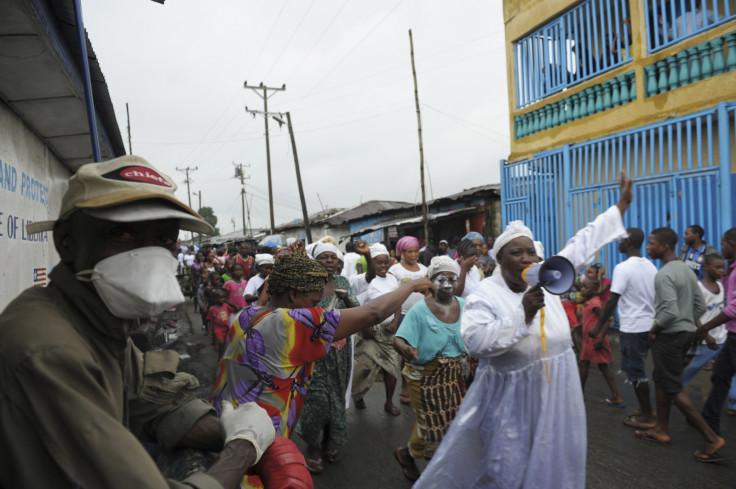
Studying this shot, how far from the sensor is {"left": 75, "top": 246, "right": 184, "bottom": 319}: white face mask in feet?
3.72

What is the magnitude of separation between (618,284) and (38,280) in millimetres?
5747

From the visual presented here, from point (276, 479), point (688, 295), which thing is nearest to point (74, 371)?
point (276, 479)

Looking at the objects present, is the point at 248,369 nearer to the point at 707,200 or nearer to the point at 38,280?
the point at 38,280

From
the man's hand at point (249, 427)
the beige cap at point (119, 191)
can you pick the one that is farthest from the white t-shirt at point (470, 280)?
the beige cap at point (119, 191)

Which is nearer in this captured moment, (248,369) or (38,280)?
(248,369)

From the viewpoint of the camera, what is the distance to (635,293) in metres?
4.86

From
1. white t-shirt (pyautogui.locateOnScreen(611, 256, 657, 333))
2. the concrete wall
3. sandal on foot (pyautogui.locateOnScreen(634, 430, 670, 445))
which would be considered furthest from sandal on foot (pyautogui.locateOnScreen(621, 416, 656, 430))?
the concrete wall

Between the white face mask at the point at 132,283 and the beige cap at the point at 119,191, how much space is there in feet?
0.36

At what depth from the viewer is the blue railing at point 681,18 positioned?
7.11m

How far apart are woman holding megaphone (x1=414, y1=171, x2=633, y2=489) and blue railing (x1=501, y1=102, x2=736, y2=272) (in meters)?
5.13

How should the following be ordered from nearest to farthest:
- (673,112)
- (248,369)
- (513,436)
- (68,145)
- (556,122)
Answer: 1. (248,369)
2. (513,436)
3. (68,145)
4. (673,112)
5. (556,122)

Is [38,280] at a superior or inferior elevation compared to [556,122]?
inferior

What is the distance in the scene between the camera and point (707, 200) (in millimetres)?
6980

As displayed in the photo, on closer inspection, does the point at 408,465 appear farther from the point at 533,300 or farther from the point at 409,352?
the point at 533,300
